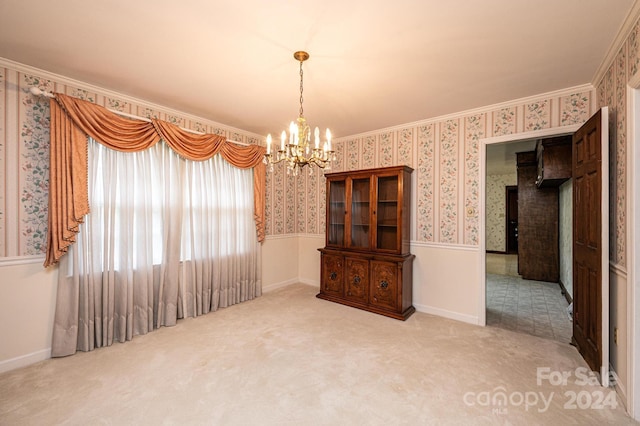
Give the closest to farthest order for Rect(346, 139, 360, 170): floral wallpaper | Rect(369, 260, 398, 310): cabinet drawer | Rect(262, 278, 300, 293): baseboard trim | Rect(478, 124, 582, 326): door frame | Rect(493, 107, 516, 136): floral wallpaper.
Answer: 1. Rect(493, 107, 516, 136): floral wallpaper
2. Rect(478, 124, 582, 326): door frame
3. Rect(369, 260, 398, 310): cabinet drawer
4. Rect(346, 139, 360, 170): floral wallpaper
5. Rect(262, 278, 300, 293): baseboard trim

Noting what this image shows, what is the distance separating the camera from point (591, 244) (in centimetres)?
228

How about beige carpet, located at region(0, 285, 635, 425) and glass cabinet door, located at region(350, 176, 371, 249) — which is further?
glass cabinet door, located at region(350, 176, 371, 249)

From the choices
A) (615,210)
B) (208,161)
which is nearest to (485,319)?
(615,210)

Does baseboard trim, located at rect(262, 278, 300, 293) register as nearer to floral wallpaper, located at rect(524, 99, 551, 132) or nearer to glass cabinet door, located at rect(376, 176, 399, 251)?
glass cabinet door, located at rect(376, 176, 399, 251)

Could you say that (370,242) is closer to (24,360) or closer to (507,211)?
(24,360)

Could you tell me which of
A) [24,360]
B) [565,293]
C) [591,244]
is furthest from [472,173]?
[24,360]

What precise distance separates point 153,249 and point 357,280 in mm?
2581

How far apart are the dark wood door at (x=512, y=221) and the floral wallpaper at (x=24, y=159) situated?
34.1 feet

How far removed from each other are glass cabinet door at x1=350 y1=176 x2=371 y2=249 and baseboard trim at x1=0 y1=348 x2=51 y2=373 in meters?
3.39

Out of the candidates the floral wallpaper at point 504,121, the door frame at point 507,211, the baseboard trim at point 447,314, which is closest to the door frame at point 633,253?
the floral wallpaper at point 504,121

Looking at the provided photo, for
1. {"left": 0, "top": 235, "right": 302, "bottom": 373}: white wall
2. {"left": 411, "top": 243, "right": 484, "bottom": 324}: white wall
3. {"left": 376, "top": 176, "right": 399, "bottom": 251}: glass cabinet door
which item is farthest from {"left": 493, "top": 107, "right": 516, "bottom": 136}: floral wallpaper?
{"left": 0, "top": 235, "right": 302, "bottom": 373}: white wall

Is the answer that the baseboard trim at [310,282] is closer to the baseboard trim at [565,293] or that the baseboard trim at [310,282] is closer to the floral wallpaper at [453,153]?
the floral wallpaper at [453,153]

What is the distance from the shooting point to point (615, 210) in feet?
6.89

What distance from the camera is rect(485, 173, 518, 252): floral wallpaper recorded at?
8.73 m
